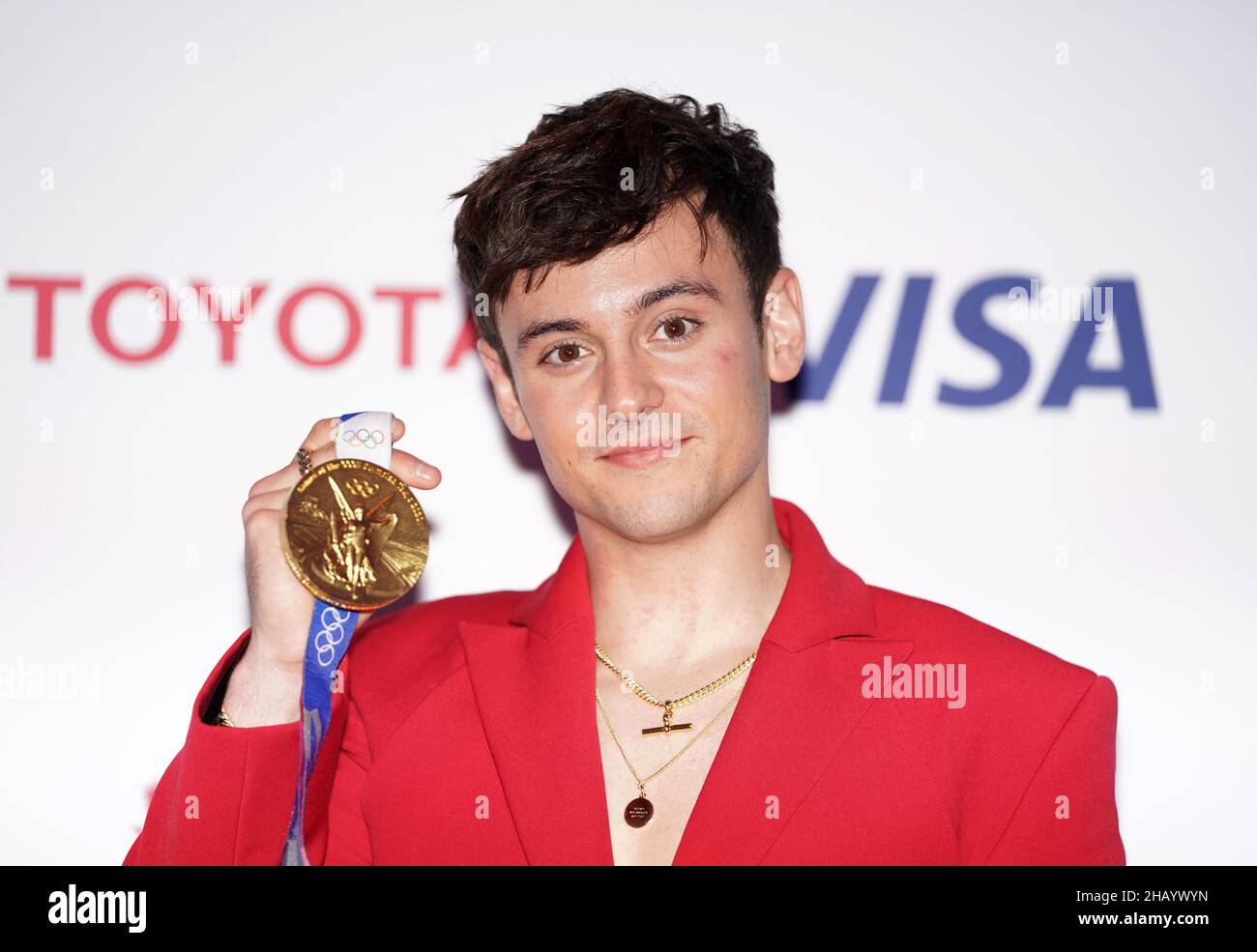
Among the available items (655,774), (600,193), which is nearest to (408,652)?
(655,774)

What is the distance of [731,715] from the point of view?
2707mm

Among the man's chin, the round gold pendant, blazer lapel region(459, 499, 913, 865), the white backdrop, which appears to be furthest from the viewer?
the white backdrop

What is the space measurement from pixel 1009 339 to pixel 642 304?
1.29m

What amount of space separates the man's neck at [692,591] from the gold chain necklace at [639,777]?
0.32 feet

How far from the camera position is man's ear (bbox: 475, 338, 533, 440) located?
2.96 metres

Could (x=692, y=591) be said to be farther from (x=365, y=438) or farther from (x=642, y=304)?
(x=365, y=438)

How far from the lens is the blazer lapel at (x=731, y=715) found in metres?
2.46

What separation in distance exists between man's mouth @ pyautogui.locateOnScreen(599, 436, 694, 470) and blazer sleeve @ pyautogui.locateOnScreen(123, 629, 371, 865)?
2.36 ft

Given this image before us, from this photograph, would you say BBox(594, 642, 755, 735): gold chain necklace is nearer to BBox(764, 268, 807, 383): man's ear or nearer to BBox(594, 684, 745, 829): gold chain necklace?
BBox(594, 684, 745, 829): gold chain necklace

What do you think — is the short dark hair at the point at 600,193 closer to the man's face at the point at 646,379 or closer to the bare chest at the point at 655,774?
the man's face at the point at 646,379

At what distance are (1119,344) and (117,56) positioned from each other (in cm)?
289

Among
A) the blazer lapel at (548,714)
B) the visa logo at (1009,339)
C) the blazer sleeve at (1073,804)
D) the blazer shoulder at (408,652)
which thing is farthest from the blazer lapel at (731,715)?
the visa logo at (1009,339)

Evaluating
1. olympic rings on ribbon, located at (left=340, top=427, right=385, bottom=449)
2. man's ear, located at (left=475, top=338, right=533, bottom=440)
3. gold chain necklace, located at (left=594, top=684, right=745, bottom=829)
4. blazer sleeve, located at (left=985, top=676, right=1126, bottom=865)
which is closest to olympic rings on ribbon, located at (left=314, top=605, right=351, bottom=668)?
olympic rings on ribbon, located at (left=340, top=427, right=385, bottom=449)
